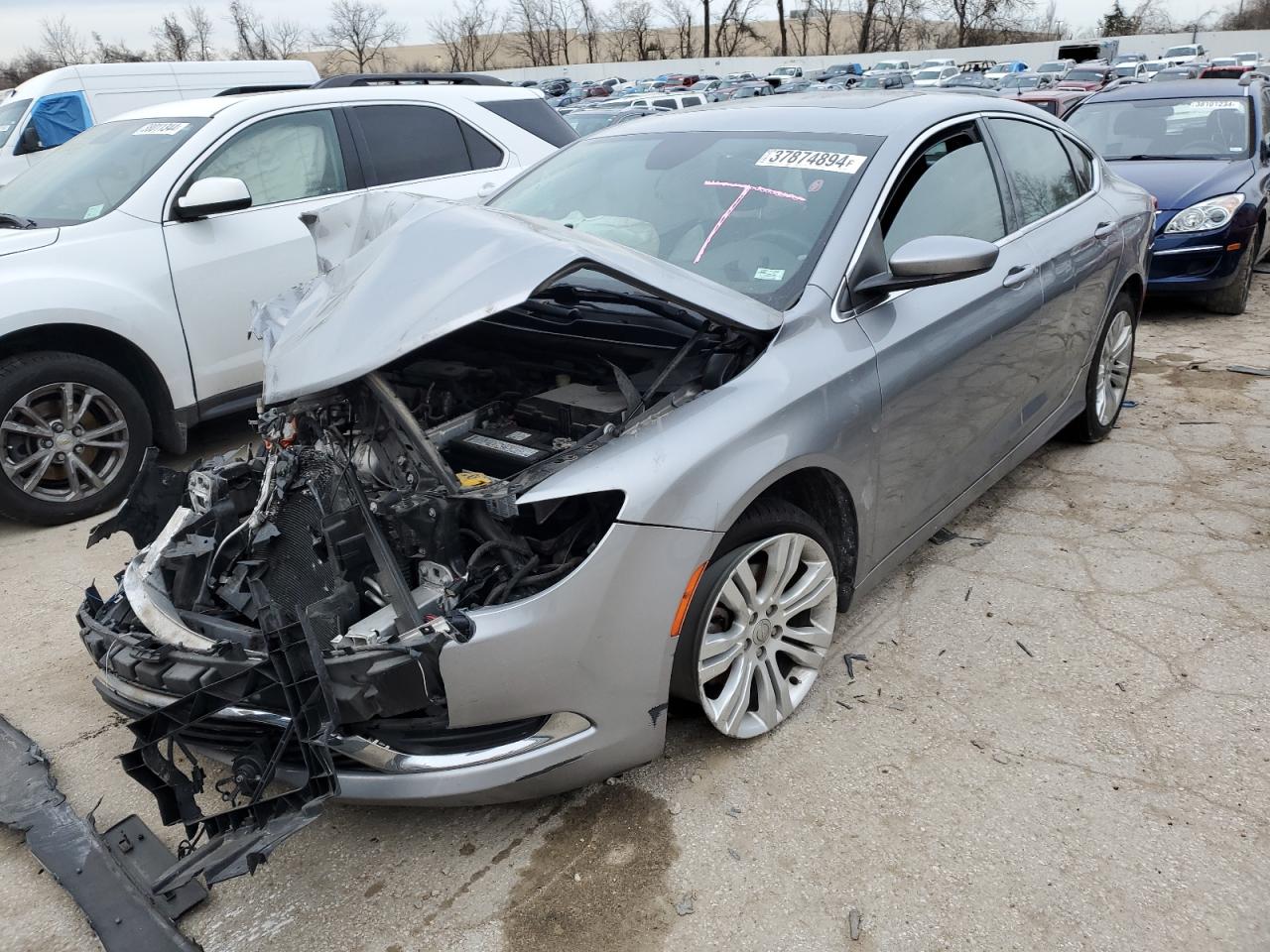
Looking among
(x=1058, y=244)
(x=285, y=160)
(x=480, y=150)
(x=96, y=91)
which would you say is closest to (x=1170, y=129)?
(x=1058, y=244)

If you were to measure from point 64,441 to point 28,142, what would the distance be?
672 cm

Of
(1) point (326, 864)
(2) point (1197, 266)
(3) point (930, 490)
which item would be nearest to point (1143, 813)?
(3) point (930, 490)

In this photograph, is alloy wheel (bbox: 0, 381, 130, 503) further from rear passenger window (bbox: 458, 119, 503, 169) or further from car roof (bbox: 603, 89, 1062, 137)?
car roof (bbox: 603, 89, 1062, 137)

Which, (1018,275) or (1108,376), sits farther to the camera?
(1108,376)

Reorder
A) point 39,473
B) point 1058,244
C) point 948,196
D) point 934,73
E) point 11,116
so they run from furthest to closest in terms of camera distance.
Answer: point 934,73 → point 11,116 → point 39,473 → point 1058,244 → point 948,196

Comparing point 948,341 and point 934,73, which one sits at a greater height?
point 934,73

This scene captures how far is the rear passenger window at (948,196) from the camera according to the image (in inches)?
120

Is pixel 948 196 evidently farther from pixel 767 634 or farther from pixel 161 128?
pixel 161 128

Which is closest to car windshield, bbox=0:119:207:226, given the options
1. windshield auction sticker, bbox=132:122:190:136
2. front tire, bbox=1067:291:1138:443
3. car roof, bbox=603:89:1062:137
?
windshield auction sticker, bbox=132:122:190:136

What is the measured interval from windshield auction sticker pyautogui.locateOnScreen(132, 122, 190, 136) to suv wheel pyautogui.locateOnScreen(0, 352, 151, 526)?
→ 1387 millimetres

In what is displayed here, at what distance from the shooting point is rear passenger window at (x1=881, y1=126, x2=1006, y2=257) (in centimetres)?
305

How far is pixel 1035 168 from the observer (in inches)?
155

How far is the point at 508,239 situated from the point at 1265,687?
8.86ft

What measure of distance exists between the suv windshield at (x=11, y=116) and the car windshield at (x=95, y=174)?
528 centimetres
